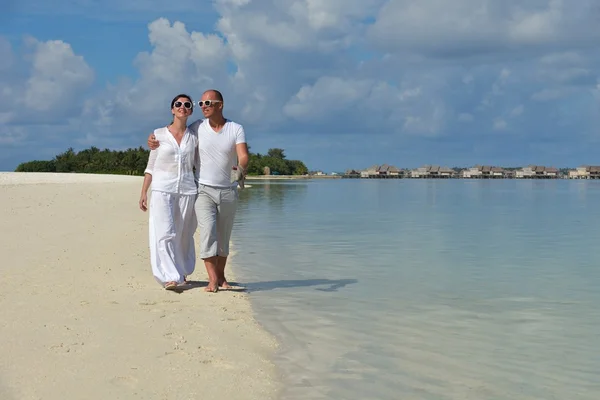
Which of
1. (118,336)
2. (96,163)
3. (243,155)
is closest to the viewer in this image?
(118,336)

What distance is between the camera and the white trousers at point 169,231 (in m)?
7.43

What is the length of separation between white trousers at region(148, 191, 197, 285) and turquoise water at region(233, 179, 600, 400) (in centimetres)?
109

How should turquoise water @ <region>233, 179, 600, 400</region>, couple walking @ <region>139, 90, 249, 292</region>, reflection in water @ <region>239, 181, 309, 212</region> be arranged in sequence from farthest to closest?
reflection in water @ <region>239, 181, 309, 212</region> < couple walking @ <region>139, 90, 249, 292</region> < turquoise water @ <region>233, 179, 600, 400</region>

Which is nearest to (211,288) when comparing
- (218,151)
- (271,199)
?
(218,151)

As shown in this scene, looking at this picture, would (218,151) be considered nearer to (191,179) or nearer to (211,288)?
(191,179)

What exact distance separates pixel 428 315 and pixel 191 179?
10.4ft

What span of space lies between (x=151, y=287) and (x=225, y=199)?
1518mm

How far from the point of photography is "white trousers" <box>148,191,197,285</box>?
743cm

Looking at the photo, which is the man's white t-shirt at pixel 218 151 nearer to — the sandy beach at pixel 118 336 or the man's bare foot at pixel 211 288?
the man's bare foot at pixel 211 288

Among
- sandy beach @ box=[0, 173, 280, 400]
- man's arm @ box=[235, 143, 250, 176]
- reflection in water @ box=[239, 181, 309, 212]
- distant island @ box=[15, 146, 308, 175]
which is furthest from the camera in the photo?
distant island @ box=[15, 146, 308, 175]

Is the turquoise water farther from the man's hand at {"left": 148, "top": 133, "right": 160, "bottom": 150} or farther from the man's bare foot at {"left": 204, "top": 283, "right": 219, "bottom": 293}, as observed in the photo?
the man's hand at {"left": 148, "top": 133, "right": 160, "bottom": 150}

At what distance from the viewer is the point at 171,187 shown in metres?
7.45

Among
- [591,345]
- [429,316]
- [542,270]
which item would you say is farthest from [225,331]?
[542,270]

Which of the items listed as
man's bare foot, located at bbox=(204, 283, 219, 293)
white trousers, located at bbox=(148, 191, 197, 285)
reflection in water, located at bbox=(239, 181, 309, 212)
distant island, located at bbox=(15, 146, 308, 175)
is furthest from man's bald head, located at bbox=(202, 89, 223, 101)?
distant island, located at bbox=(15, 146, 308, 175)
